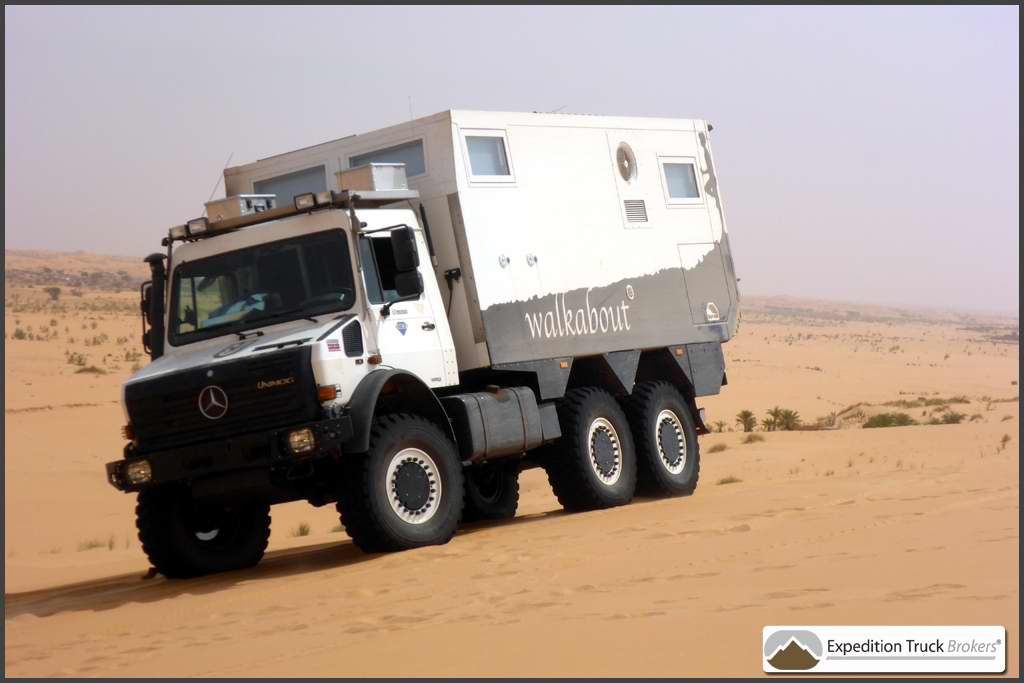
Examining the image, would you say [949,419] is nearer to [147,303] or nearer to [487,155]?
[487,155]

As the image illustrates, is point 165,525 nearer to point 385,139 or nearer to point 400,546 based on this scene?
point 400,546

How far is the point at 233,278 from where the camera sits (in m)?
13.4

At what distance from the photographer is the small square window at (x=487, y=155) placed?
47.9 feet

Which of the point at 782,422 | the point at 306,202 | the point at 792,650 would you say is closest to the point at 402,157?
the point at 306,202

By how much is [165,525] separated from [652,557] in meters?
4.74

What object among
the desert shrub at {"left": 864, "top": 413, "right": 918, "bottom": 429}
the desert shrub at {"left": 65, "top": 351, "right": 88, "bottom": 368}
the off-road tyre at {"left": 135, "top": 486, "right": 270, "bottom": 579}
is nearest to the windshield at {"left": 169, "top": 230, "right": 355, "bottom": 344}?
the off-road tyre at {"left": 135, "top": 486, "right": 270, "bottom": 579}

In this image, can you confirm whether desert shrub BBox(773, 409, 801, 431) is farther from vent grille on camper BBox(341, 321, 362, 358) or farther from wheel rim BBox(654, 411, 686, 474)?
vent grille on camper BBox(341, 321, 362, 358)

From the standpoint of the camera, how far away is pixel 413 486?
12.8 metres

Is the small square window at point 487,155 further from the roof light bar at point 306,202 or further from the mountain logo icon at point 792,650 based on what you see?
the mountain logo icon at point 792,650

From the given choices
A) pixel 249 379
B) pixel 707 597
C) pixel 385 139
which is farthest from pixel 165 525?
pixel 707 597

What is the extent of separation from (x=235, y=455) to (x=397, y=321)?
6.78ft

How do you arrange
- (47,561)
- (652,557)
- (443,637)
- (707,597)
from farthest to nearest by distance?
(47,561) → (652,557) → (707,597) → (443,637)

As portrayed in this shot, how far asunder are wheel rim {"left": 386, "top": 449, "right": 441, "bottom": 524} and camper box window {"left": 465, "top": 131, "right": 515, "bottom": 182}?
323 cm

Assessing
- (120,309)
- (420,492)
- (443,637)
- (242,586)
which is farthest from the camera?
(120,309)
